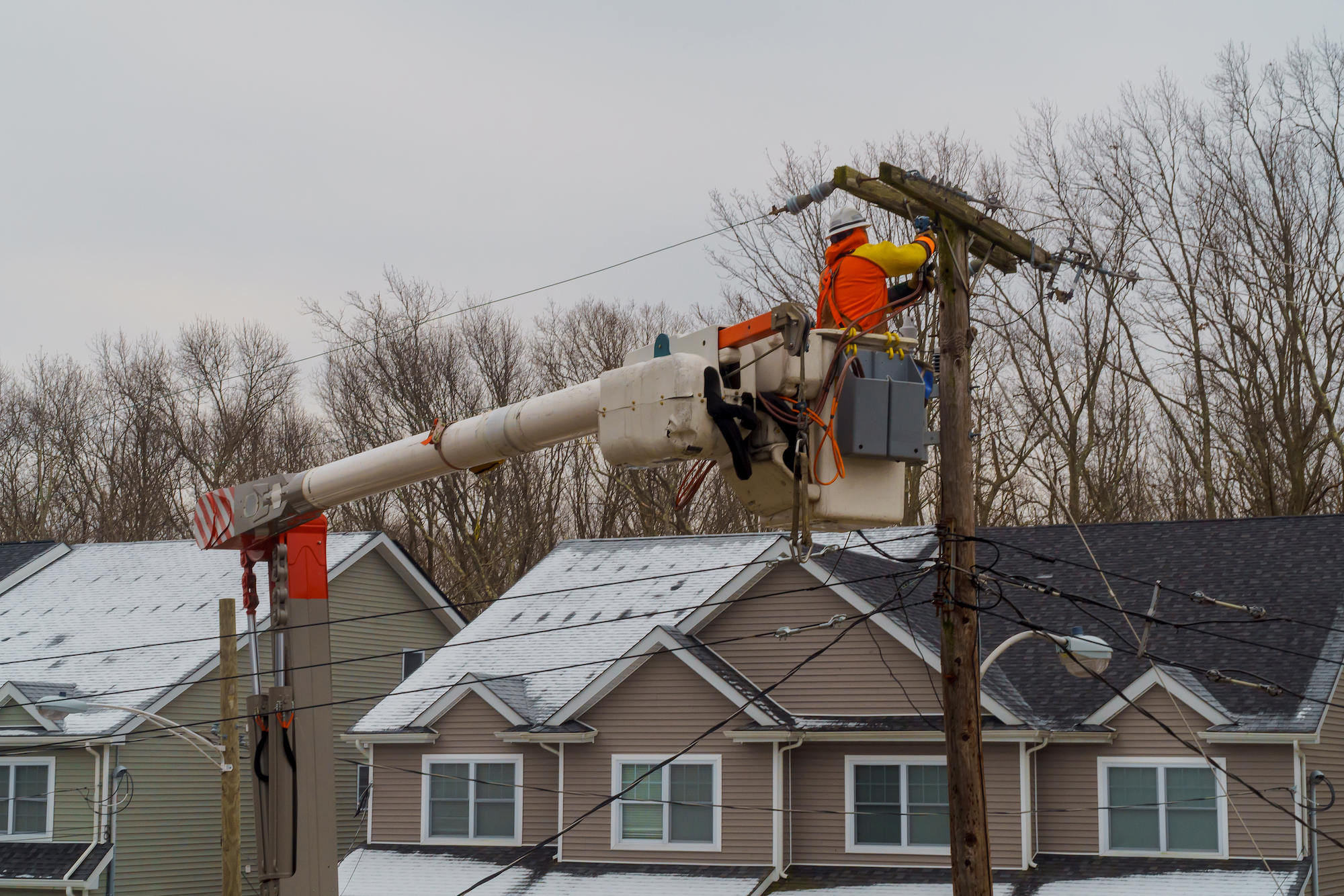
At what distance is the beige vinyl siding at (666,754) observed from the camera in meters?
21.7

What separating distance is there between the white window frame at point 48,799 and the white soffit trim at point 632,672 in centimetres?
1011

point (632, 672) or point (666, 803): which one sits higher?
point (632, 672)

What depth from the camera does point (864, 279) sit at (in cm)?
856

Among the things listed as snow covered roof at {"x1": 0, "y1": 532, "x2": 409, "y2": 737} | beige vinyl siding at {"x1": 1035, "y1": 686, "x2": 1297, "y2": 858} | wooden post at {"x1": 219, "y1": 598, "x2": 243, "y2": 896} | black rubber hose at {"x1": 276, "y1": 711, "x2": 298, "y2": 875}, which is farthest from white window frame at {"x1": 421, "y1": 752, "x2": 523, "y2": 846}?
black rubber hose at {"x1": 276, "y1": 711, "x2": 298, "y2": 875}

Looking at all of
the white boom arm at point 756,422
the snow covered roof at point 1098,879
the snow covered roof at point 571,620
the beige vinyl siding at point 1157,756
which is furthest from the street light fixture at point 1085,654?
the snow covered roof at point 571,620

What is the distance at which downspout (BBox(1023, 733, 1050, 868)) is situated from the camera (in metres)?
20.4

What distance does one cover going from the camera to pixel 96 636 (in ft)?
96.3

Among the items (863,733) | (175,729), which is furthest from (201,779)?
(863,733)

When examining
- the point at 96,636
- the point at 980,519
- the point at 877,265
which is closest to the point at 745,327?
the point at 877,265

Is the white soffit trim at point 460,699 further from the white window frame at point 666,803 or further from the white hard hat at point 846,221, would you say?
the white hard hat at point 846,221

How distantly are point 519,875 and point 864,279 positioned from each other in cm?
1597

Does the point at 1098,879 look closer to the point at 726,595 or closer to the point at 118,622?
the point at 726,595

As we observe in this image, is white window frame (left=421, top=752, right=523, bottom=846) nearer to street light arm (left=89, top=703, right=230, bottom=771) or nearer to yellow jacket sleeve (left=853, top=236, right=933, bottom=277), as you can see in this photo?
street light arm (left=89, top=703, right=230, bottom=771)

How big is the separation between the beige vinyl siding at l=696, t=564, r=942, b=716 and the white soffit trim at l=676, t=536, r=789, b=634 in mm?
128
